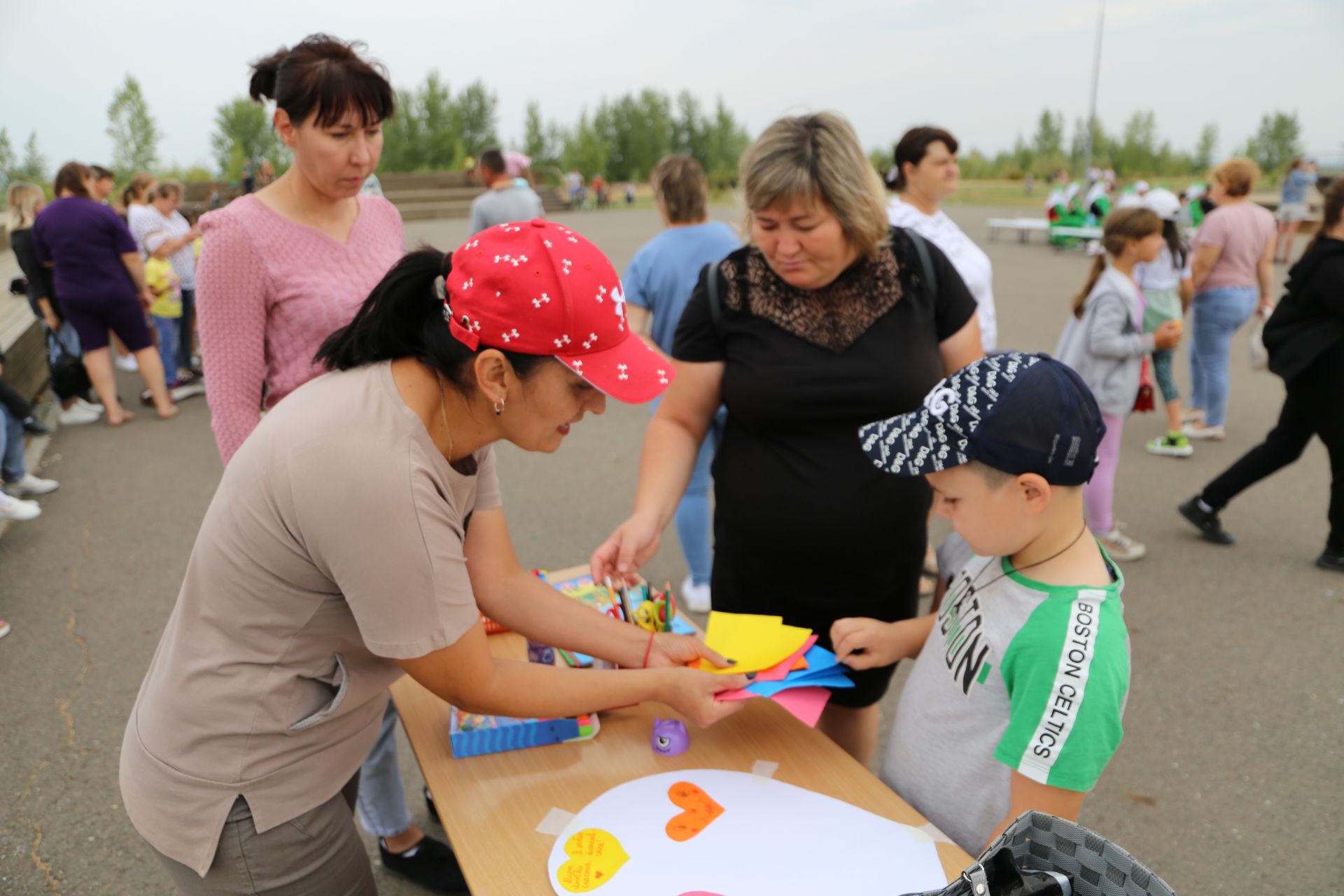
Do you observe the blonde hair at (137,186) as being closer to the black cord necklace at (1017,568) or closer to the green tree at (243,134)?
the black cord necklace at (1017,568)

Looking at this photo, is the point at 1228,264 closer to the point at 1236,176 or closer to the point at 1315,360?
the point at 1236,176

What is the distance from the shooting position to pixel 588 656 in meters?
1.68

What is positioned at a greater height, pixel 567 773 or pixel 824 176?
pixel 824 176

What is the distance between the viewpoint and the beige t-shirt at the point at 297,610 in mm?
1094

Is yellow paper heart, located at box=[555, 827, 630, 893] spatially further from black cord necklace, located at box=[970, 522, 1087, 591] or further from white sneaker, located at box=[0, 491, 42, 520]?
white sneaker, located at box=[0, 491, 42, 520]

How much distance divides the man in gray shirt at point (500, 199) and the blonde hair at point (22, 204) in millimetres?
3571

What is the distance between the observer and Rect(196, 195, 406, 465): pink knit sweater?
1811 millimetres

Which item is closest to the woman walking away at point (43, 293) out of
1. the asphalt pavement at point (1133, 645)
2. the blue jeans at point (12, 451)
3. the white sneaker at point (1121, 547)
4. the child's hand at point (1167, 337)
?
the asphalt pavement at point (1133, 645)

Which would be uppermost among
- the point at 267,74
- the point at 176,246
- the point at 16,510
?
the point at 267,74

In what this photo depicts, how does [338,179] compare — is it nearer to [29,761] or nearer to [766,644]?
[766,644]

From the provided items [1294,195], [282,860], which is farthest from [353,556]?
[1294,195]

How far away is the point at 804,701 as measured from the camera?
1.48 m

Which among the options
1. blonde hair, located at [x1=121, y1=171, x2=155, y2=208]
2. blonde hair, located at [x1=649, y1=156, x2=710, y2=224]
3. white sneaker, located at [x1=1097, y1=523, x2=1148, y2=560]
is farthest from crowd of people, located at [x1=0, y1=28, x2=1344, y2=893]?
blonde hair, located at [x1=121, y1=171, x2=155, y2=208]

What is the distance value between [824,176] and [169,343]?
7.38m
